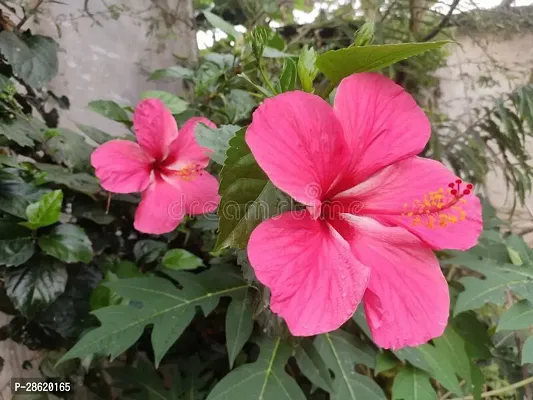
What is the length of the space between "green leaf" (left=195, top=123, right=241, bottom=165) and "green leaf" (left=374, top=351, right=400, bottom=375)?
44cm

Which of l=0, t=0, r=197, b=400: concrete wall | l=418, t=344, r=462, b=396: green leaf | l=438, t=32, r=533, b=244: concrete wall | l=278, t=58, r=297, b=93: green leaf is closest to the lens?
l=278, t=58, r=297, b=93: green leaf

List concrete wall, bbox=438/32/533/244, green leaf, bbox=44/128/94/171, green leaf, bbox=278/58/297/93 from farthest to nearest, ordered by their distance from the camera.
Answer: concrete wall, bbox=438/32/533/244, green leaf, bbox=44/128/94/171, green leaf, bbox=278/58/297/93

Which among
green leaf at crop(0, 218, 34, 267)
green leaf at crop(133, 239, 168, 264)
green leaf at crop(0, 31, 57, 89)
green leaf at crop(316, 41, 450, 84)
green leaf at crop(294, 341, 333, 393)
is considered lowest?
green leaf at crop(294, 341, 333, 393)

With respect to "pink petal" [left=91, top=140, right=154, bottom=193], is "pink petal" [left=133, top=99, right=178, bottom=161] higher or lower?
higher

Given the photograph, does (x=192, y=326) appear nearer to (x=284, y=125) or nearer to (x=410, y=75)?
(x=284, y=125)

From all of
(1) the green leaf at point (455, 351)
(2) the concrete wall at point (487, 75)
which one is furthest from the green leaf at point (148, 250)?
(2) the concrete wall at point (487, 75)

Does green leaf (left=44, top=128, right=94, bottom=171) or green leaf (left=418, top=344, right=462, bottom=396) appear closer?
green leaf (left=418, top=344, right=462, bottom=396)

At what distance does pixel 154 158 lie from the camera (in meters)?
0.68

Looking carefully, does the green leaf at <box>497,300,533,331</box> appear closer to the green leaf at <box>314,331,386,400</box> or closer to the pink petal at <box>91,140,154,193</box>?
the green leaf at <box>314,331,386,400</box>

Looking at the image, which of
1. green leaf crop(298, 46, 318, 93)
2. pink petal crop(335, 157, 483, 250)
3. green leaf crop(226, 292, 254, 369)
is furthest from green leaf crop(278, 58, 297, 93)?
green leaf crop(226, 292, 254, 369)

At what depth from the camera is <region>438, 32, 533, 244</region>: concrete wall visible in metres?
1.18

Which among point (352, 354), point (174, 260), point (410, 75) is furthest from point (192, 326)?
→ point (410, 75)

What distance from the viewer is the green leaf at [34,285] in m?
0.60

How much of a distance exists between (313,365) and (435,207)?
36 centimetres
